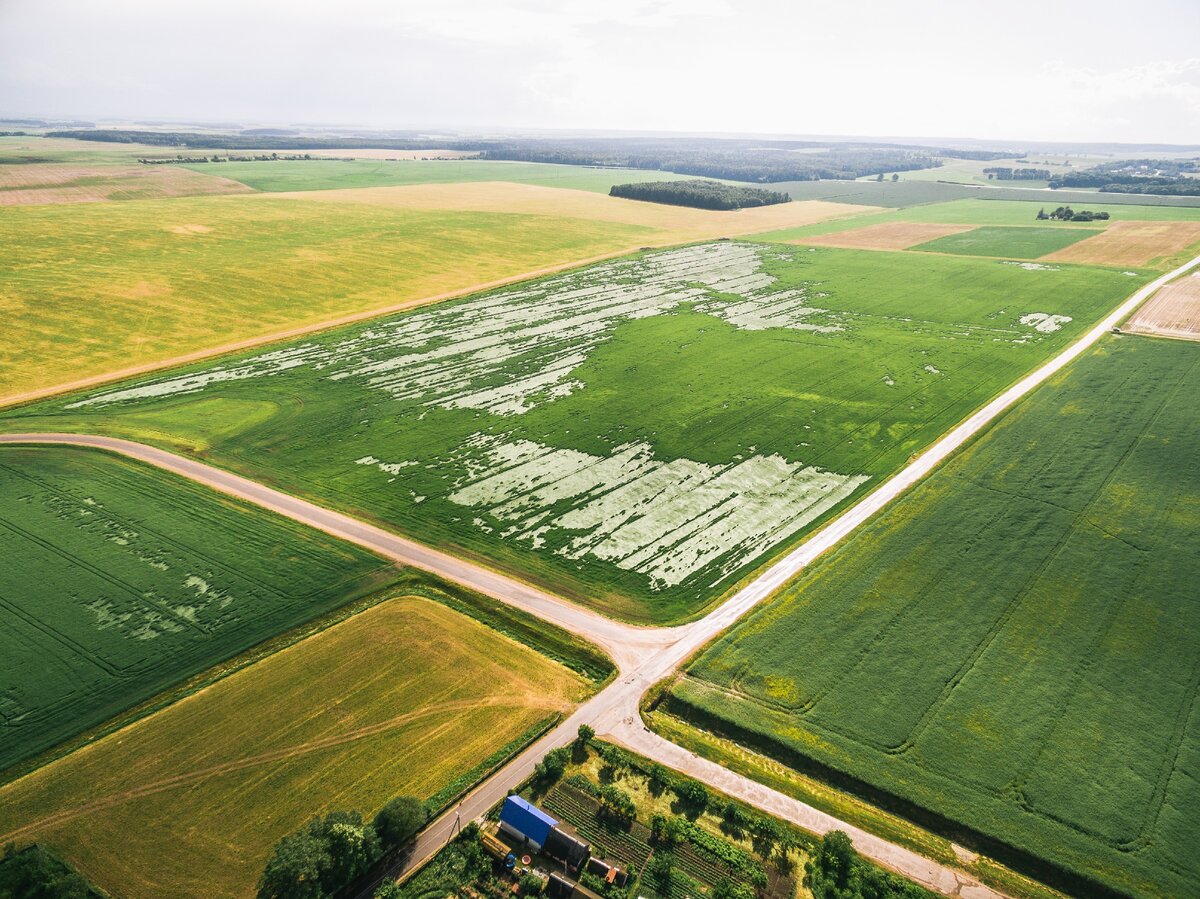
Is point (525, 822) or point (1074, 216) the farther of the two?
point (1074, 216)

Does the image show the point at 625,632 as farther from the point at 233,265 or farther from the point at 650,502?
the point at 233,265

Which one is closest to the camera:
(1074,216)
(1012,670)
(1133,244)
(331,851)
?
(331,851)

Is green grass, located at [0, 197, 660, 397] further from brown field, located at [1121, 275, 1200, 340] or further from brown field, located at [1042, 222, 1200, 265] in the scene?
brown field, located at [1121, 275, 1200, 340]

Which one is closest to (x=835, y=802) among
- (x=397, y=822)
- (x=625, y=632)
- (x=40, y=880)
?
(x=625, y=632)

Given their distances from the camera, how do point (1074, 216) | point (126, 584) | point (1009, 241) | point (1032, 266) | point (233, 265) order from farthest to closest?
1. point (1074, 216)
2. point (1009, 241)
3. point (1032, 266)
4. point (233, 265)
5. point (126, 584)

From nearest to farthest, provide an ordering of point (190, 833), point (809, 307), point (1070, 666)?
1. point (190, 833)
2. point (1070, 666)
3. point (809, 307)

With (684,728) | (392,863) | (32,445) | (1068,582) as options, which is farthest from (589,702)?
(32,445)

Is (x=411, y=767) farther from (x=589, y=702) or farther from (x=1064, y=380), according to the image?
(x=1064, y=380)

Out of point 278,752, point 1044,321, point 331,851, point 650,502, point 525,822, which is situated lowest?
point 278,752
